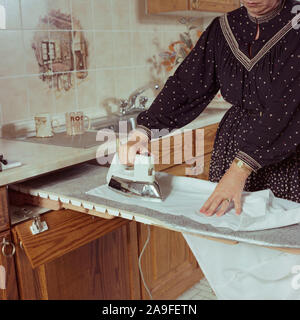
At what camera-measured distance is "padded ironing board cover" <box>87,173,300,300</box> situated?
98 cm

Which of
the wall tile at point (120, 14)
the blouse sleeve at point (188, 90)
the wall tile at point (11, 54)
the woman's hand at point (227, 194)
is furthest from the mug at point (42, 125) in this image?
the woman's hand at point (227, 194)

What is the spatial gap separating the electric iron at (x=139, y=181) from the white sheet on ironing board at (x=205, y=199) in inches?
0.7

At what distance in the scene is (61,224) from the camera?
1345mm

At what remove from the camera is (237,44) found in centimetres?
126

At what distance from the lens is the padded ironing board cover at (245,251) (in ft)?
3.21

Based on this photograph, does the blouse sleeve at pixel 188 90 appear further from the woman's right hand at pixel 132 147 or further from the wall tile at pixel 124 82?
the wall tile at pixel 124 82

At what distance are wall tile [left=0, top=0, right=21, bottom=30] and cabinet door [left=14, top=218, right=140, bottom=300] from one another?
3.25 ft

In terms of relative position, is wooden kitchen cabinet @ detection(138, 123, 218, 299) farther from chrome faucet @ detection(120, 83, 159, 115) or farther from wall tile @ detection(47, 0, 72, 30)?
wall tile @ detection(47, 0, 72, 30)

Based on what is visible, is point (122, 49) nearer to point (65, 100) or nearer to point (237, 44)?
point (65, 100)

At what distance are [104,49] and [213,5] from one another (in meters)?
0.82

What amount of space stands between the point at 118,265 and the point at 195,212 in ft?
2.63

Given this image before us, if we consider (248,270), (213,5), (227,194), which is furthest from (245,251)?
(213,5)
